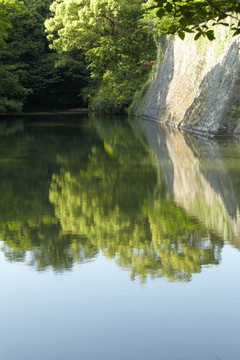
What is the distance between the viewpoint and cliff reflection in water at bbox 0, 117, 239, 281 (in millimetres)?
6469

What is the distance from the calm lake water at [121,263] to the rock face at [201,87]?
7.11 metres

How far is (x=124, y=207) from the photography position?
9133 mm

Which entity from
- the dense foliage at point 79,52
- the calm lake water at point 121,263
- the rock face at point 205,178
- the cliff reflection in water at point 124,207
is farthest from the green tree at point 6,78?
the calm lake water at point 121,263

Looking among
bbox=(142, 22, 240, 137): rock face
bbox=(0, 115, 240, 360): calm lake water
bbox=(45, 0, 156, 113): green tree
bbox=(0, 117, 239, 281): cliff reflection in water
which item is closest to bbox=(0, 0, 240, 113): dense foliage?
bbox=(45, 0, 156, 113): green tree

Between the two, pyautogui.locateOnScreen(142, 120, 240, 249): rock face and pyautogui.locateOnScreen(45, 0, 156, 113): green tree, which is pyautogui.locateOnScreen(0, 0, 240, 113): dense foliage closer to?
pyautogui.locateOnScreen(45, 0, 156, 113): green tree

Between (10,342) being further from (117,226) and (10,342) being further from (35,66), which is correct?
(35,66)

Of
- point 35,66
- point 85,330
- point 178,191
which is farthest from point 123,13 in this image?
point 85,330

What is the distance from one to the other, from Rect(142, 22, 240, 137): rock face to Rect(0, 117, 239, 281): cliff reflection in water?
301 cm

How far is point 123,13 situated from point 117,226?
35459 millimetres

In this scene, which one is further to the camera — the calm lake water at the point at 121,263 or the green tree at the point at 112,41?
the green tree at the point at 112,41

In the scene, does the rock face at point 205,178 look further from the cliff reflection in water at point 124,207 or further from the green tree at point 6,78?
the green tree at point 6,78

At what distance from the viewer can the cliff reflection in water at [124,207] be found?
647cm

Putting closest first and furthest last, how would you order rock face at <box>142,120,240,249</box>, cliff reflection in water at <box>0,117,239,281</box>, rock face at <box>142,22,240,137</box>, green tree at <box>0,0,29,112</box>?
cliff reflection in water at <box>0,117,239,281</box> < rock face at <box>142,120,240,249</box> < rock face at <box>142,22,240,137</box> < green tree at <box>0,0,29,112</box>

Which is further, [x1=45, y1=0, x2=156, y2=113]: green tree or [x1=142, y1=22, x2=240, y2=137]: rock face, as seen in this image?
[x1=45, y1=0, x2=156, y2=113]: green tree
